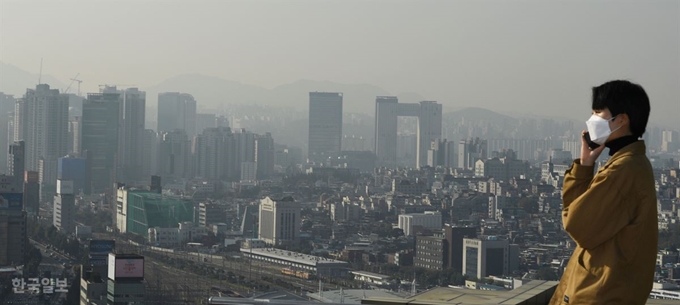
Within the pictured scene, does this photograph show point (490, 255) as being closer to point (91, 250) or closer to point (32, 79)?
point (91, 250)

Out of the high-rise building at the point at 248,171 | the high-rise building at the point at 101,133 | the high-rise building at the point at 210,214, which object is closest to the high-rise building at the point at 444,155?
the high-rise building at the point at 248,171

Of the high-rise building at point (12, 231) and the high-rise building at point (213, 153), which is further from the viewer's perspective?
the high-rise building at point (213, 153)

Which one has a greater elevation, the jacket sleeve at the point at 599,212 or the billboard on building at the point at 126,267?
the jacket sleeve at the point at 599,212

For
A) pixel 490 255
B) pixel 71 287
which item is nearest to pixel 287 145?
pixel 490 255

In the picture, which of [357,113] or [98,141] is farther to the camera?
[357,113]

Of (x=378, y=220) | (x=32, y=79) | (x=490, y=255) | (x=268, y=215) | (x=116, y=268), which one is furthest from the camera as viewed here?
(x=32, y=79)

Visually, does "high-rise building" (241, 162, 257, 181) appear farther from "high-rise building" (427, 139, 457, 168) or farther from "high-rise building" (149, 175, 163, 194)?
"high-rise building" (149, 175, 163, 194)

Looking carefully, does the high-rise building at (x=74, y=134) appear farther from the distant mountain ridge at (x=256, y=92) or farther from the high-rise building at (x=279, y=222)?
the high-rise building at (x=279, y=222)
